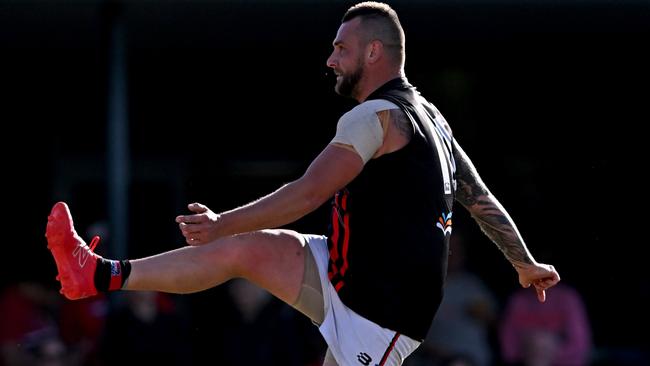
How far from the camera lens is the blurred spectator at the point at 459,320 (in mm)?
9414

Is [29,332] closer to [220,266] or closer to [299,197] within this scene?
[220,266]

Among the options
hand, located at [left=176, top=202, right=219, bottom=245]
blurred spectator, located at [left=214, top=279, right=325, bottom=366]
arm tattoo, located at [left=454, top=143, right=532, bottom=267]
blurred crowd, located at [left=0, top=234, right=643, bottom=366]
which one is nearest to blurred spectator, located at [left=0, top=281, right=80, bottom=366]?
blurred crowd, located at [left=0, top=234, right=643, bottom=366]

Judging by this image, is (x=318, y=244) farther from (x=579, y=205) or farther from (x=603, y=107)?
(x=603, y=107)

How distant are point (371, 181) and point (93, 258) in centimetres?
118

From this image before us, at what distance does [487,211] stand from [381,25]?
977 mm

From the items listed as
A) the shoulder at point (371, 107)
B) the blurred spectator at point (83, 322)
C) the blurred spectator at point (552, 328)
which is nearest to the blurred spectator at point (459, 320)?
the blurred spectator at point (552, 328)

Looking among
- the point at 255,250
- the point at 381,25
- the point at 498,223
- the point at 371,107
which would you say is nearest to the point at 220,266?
the point at 255,250

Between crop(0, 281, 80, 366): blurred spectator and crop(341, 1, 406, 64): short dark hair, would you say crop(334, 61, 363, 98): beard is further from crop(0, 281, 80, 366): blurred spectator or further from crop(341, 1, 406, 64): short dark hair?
crop(0, 281, 80, 366): blurred spectator

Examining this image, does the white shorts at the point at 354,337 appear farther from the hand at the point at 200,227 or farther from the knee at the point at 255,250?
the hand at the point at 200,227

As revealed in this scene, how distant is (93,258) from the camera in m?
5.09

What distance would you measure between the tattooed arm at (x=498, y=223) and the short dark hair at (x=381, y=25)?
562 millimetres

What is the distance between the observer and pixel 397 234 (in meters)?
5.00

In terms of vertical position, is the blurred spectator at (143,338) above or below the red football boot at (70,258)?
below

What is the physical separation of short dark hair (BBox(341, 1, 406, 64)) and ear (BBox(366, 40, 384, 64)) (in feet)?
0.06
